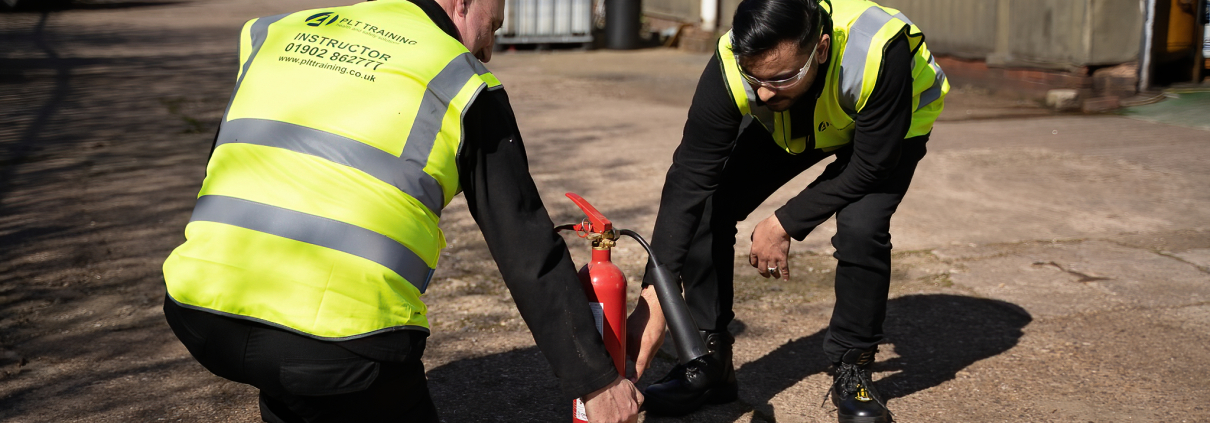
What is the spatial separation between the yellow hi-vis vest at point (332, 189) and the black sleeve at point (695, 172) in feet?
3.58

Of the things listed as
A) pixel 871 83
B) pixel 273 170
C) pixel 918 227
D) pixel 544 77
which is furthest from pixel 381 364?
pixel 544 77

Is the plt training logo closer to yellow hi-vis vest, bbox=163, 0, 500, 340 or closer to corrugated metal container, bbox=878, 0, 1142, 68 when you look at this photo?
yellow hi-vis vest, bbox=163, 0, 500, 340

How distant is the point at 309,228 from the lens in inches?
71.7

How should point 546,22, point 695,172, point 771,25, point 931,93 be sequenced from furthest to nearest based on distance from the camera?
point 546,22 < point 931,93 < point 695,172 < point 771,25

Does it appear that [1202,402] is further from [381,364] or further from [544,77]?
[544,77]

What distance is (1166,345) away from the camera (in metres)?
3.63

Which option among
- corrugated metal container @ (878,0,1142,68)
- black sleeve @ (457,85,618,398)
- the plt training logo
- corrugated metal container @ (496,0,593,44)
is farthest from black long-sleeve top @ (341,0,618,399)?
corrugated metal container @ (496,0,593,44)

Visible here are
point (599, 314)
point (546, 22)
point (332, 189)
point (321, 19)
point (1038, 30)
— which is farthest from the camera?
point (546, 22)

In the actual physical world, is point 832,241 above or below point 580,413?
above

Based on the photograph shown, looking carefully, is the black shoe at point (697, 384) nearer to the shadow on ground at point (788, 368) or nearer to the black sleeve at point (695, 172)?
the shadow on ground at point (788, 368)

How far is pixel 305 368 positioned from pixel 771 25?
1.46 metres

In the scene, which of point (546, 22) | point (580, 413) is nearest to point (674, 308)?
point (580, 413)

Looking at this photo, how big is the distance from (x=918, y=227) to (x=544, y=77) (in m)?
7.48

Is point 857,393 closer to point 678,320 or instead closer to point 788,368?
point 788,368
